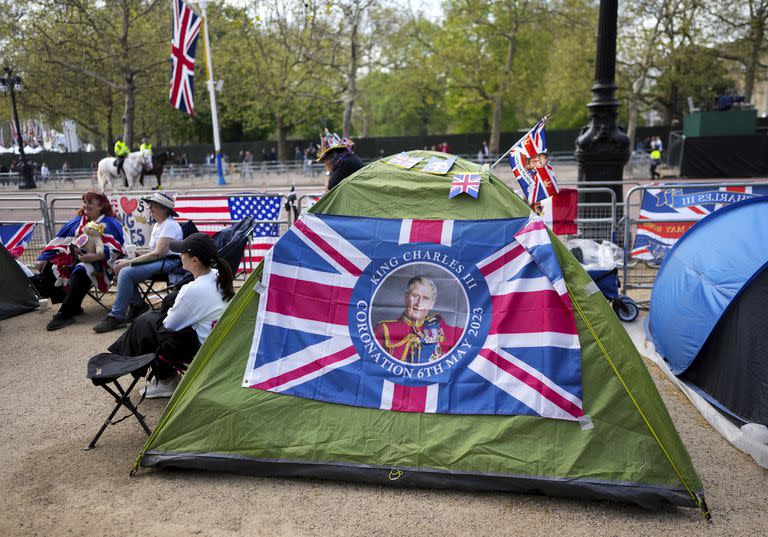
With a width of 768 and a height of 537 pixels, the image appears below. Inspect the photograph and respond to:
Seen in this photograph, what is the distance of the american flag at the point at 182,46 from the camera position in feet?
64.4

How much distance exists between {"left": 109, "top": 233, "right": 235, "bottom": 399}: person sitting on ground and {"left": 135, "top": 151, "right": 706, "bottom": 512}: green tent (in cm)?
66

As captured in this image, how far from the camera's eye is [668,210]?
8484 millimetres

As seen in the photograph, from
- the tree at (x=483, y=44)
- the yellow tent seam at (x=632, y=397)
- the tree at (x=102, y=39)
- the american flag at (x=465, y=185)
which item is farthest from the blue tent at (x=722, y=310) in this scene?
the tree at (x=483, y=44)

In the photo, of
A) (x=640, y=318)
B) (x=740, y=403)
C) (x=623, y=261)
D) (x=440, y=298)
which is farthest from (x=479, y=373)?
(x=623, y=261)

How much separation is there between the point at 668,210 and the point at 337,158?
4721 mm

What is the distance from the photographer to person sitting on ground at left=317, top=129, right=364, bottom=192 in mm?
6332

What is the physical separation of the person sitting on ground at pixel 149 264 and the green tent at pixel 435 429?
3.21 m

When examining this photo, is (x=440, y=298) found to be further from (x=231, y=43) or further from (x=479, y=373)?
(x=231, y=43)

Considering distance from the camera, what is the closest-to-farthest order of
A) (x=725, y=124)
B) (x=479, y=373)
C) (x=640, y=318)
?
1. (x=479, y=373)
2. (x=640, y=318)
3. (x=725, y=124)

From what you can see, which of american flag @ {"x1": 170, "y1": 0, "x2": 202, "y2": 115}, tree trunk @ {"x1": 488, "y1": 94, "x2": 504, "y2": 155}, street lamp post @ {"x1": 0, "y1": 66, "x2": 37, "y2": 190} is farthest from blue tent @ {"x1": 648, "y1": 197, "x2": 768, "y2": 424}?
street lamp post @ {"x1": 0, "y1": 66, "x2": 37, "y2": 190}

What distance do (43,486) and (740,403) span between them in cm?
457

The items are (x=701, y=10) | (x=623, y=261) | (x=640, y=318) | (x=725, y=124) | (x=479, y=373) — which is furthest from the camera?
(x=701, y=10)

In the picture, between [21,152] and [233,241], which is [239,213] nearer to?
[233,241]

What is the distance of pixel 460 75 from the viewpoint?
35188 millimetres
